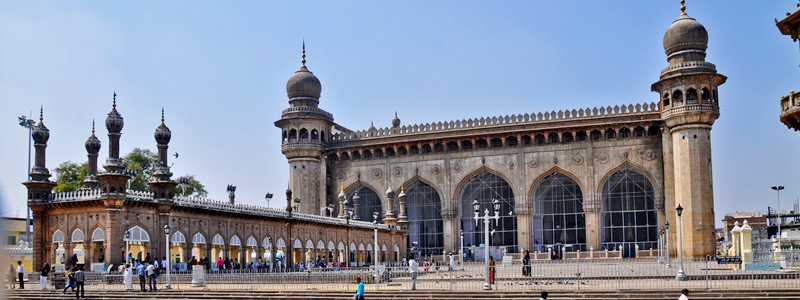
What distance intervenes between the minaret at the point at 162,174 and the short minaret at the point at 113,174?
4.91ft

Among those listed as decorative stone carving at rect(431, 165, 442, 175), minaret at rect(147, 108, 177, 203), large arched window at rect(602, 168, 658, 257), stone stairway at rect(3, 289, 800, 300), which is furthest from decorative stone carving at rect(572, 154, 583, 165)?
stone stairway at rect(3, 289, 800, 300)

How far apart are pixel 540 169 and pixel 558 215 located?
2.63 meters

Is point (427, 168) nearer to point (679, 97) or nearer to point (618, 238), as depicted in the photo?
point (618, 238)

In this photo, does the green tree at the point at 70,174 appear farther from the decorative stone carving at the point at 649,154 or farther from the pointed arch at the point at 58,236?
the decorative stone carving at the point at 649,154

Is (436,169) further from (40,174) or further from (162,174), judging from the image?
(40,174)

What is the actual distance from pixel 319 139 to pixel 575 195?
14.5 meters

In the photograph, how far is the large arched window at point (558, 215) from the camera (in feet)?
139

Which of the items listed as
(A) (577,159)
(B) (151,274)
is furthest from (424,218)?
(B) (151,274)

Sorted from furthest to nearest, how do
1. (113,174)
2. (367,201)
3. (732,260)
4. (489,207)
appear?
(367,201), (489,207), (732,260), (113,174)

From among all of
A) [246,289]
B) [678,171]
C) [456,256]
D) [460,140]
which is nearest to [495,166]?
[460,140]

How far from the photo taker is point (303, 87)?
45.8 m

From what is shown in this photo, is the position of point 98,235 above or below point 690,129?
below

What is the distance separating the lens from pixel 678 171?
38.6 meters

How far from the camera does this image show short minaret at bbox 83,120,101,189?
1000 inches
